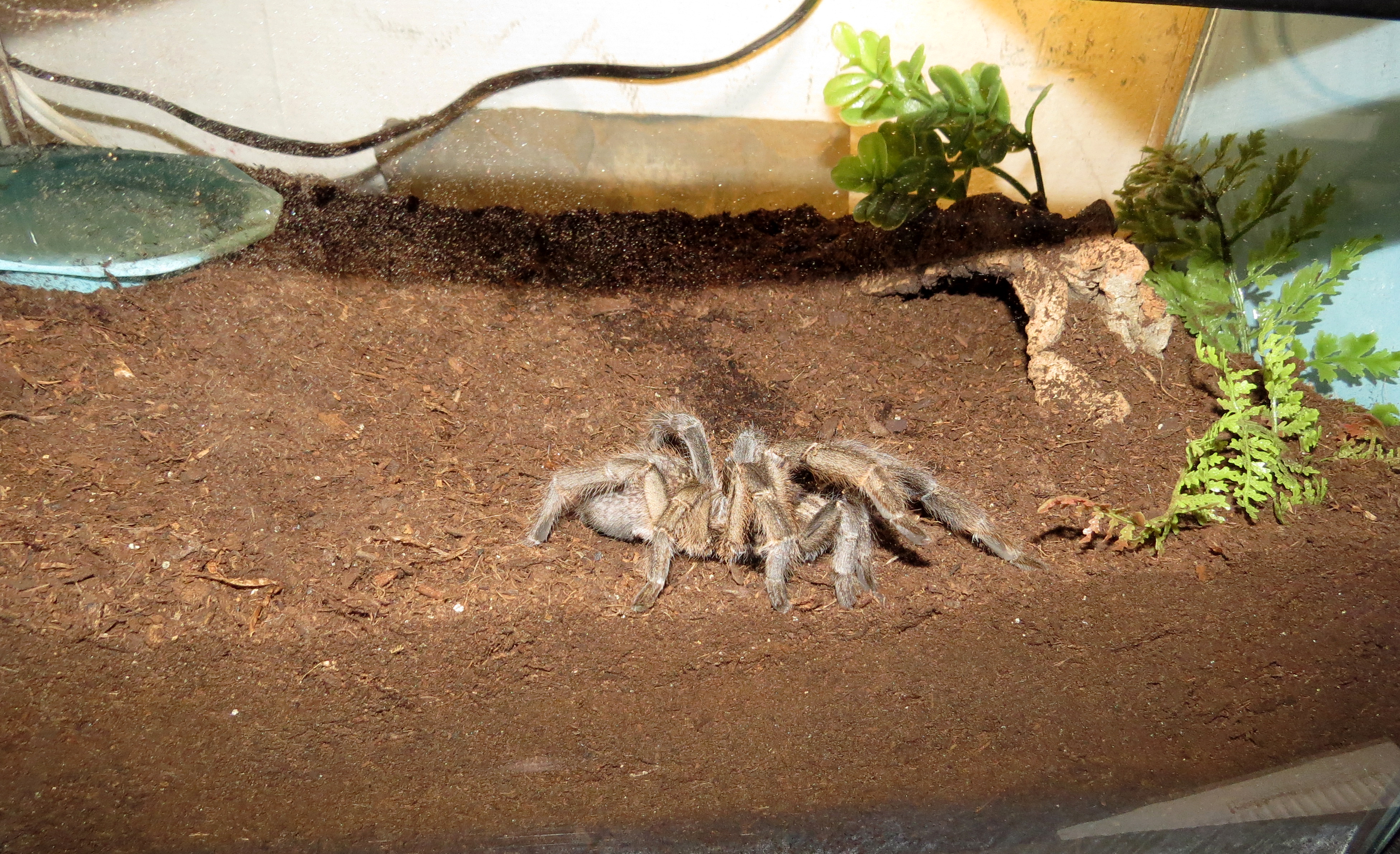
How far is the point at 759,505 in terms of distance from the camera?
7.90ft

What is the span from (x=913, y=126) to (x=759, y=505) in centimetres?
157

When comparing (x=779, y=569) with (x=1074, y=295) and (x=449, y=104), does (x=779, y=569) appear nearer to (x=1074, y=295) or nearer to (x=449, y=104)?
(x=1074, y=295)

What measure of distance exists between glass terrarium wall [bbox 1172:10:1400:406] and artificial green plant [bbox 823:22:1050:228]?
778 mm

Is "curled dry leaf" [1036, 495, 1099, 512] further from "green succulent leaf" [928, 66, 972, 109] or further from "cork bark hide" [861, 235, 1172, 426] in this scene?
"green succulent leaf" [928, 66, 972, 109]

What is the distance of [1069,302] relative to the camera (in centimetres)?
299

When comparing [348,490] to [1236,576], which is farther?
[348,490]

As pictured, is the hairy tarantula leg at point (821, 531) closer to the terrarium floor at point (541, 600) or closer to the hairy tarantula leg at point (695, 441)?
the terrarium floor at point (541, 600)

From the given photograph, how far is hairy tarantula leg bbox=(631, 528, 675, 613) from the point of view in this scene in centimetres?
217

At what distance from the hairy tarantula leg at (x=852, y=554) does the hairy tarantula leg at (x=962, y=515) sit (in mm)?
185

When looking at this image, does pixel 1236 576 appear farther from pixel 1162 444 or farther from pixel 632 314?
pixel 632 314

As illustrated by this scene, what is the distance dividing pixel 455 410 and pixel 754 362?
104 centimetres

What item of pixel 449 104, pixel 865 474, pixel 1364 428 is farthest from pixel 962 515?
pixel 449 104

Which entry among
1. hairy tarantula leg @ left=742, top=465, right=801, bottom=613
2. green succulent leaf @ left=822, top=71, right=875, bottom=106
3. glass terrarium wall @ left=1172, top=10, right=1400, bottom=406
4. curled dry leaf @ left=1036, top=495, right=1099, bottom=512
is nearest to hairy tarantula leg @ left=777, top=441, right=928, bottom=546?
hairy tarantula leg @ left=742, top=465, right=801, bottom=613

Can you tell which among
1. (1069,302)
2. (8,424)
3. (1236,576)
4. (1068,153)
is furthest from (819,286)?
(8,424)
